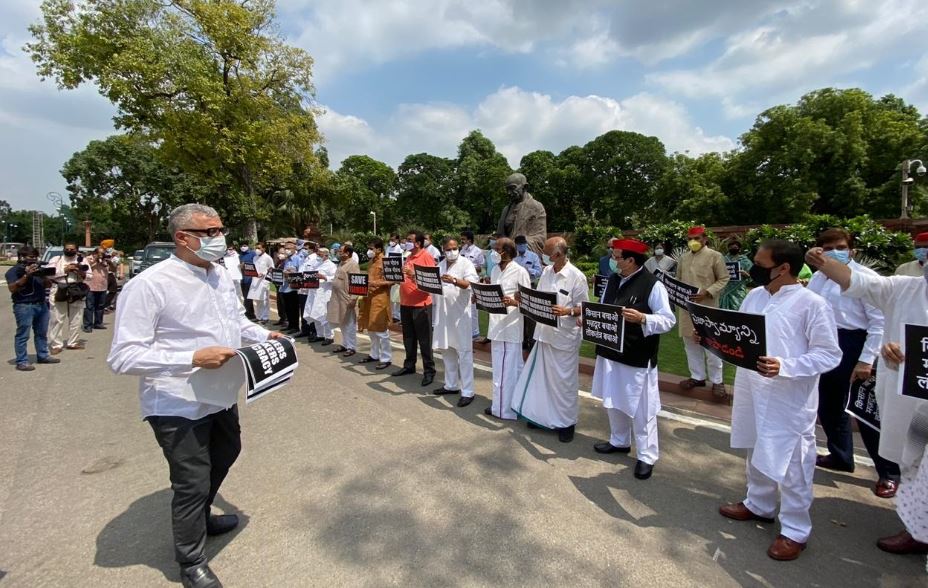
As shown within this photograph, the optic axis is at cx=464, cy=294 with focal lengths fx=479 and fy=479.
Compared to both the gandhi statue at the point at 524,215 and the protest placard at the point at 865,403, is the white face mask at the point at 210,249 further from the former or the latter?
the gandhi statue at the point at 524,215

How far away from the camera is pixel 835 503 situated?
338cm

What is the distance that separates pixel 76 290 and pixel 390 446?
7.52 meters

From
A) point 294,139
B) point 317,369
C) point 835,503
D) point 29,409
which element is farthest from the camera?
point 294,139

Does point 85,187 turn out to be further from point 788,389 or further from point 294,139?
point 788,389

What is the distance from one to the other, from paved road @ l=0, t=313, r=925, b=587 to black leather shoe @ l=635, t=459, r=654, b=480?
0.06 m

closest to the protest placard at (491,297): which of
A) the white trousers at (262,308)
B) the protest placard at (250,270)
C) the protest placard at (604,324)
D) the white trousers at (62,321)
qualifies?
the protest placard at (604,324)

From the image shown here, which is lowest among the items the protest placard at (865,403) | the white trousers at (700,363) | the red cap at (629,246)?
the white trousers at (700,363)

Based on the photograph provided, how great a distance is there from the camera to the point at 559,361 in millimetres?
4512

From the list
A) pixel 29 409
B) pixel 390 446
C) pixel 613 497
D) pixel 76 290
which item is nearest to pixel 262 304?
pixel 76 290

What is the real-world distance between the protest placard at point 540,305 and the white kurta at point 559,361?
0.14m

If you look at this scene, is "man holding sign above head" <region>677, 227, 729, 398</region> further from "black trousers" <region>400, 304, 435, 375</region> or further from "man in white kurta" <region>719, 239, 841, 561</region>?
"black trousers" <region>400, 304, 435, 375</region>

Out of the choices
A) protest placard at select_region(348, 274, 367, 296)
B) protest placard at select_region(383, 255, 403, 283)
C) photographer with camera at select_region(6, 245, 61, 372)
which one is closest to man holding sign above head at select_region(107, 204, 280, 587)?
protest placard at select_region(383, 255, 403, 283)

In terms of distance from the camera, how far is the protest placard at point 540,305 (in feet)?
13.8

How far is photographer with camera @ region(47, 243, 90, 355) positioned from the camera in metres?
8.21
